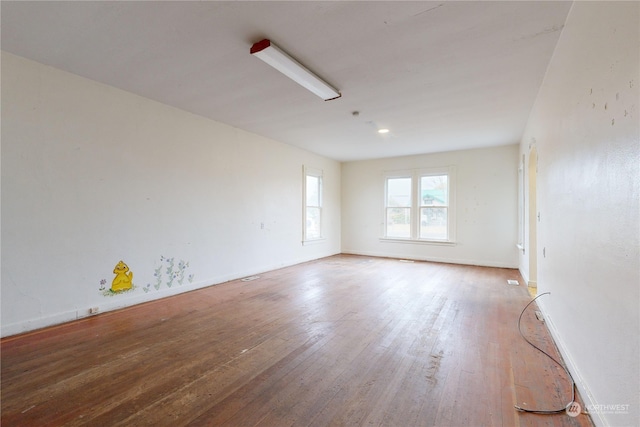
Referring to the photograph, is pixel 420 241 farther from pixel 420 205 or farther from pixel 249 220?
pixel 249 220

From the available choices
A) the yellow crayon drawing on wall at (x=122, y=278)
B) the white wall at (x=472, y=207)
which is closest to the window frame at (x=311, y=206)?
the white wall at (x=472, y=207)

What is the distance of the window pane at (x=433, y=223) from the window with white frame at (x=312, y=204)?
8.62 ft

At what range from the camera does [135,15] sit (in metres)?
2.09

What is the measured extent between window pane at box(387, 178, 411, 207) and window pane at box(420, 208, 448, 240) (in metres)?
0.51

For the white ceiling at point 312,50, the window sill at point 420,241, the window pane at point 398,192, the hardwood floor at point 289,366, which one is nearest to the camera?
the hardwood floor at point 289,366

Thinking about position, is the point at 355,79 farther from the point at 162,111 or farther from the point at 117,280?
the point at 117,280

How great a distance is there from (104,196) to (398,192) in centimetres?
616

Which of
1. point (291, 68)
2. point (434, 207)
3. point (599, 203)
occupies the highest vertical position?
point (291, 68)

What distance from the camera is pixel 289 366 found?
7.02 ft

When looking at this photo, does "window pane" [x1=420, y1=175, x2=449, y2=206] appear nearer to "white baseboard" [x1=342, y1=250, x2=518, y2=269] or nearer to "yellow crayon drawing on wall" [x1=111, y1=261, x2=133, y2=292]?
"white baseboard" [x1=342, y1=250, x2=518, y2=269]

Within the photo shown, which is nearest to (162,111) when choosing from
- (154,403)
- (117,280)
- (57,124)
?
(57,124)

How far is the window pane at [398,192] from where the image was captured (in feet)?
23.5

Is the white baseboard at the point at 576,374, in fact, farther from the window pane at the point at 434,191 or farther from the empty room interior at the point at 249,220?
the window pane at the point at 434,191

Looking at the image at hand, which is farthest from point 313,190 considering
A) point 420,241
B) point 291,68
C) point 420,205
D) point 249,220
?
point 291,68
